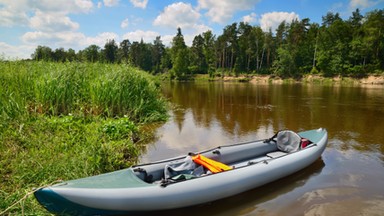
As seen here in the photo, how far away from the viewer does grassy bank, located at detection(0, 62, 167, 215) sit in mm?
4453

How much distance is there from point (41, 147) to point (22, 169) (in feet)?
3.18

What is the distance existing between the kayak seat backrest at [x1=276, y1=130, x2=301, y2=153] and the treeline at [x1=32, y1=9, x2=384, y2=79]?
100ft

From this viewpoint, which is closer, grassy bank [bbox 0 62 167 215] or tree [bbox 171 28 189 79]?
grassy bank [bbox 0 62 167 215]

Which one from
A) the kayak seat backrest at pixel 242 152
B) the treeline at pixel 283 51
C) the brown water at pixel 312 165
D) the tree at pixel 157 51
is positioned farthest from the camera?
the tree at pixel 157 51

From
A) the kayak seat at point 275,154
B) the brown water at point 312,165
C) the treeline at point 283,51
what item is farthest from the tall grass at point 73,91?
the treeline at point 283,51

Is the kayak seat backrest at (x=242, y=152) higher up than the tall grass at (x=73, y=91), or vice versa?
the tall grass at (x=73, y=91)

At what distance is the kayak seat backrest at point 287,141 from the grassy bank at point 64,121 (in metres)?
3.60

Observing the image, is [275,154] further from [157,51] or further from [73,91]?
[157,51]

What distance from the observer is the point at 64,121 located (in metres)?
7.20

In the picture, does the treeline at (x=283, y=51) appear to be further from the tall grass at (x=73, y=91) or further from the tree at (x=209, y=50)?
the tall grass at (x=73, y=91)

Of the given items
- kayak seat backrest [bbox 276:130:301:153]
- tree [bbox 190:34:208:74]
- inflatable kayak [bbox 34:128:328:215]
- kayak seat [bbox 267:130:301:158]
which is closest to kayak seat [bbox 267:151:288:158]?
kayak seat [bbox 267:130:301:158]

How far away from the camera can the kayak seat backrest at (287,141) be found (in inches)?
260

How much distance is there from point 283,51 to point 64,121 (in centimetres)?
4483

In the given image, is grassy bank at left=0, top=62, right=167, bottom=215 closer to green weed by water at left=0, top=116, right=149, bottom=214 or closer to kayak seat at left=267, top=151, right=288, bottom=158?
green weed by water at left=0, top=116, right=149, bottom=214
